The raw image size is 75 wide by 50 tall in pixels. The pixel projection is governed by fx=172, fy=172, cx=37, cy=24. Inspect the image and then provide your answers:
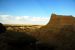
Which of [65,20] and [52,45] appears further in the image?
[65,20]

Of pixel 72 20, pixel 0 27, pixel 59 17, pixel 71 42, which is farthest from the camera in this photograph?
pixel 59 17

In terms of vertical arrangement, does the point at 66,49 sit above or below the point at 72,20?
below

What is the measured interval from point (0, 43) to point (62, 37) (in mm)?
6885

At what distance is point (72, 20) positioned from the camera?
55031 mm

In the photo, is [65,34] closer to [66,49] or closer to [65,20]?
[66,49]

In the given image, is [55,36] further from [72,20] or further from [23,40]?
[72,20]

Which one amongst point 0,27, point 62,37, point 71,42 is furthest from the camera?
point 0,27

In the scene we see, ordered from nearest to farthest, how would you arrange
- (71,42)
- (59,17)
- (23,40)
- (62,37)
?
(23,40) < (71,42) < (62,37) < (59,17)

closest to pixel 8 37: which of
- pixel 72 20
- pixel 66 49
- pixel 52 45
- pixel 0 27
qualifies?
pixel 52 45

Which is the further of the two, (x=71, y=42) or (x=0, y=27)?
(x=0, y=27)

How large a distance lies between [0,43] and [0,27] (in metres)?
10.3

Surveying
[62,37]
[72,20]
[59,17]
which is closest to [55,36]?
[62,37]

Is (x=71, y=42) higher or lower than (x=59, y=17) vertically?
lower

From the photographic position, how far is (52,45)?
15172mm
